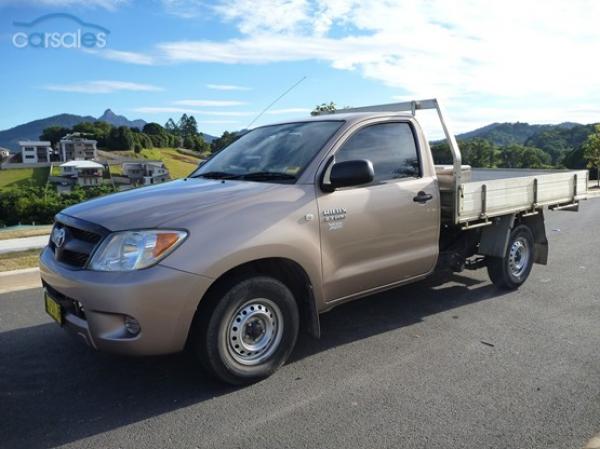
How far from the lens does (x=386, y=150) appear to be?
4.41 metres

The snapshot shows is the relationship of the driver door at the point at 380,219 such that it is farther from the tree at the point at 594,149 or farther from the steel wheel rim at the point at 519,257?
the tree at the point at 594,149

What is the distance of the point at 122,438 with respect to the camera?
9.44ft

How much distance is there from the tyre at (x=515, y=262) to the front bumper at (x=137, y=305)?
12.8ft

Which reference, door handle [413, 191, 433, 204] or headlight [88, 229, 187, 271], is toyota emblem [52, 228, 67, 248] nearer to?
headlight [88, 229, 187, 271]

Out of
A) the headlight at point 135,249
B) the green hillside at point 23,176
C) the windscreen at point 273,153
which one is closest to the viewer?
the headlight at point 135,249

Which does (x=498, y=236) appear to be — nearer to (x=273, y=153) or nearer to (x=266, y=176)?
(x=273, y=153)

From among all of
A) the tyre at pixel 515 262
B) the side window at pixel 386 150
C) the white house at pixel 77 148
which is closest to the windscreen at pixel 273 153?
the side window at pixel 386 150

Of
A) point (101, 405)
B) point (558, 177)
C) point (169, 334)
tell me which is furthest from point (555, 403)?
point (558, 177)

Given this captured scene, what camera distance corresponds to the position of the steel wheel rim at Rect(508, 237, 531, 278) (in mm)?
5844

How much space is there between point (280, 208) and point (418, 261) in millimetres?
1695

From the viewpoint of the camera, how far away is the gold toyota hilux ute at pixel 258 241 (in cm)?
304

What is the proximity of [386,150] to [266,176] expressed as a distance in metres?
1.19

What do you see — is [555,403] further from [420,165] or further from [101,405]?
[101,405]

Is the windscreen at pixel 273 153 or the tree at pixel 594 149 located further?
the tree at pixel 594 149
